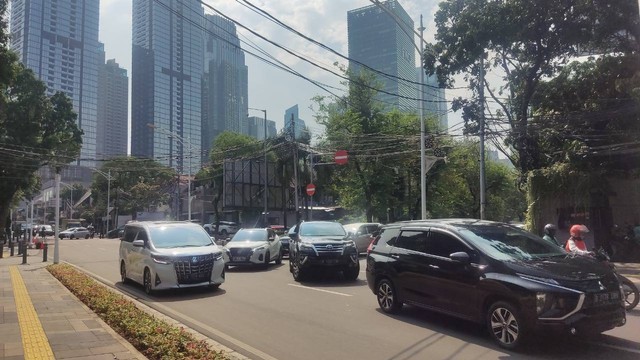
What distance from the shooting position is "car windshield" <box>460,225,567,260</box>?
22.7ft

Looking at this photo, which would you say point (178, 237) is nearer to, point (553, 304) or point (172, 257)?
point (172, 257)

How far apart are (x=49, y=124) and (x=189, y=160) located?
1312cm

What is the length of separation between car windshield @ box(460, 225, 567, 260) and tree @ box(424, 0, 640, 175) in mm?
14741

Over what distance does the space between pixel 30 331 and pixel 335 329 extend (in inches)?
185

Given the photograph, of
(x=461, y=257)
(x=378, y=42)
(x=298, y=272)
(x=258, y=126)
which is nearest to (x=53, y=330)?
(x=461, y=257)

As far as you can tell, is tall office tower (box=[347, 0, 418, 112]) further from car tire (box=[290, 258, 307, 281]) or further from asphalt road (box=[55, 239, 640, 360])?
asphalt road (box=[55, 239, 640, 360])

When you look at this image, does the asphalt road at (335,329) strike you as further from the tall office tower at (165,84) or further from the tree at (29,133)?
the tree at (29,133)

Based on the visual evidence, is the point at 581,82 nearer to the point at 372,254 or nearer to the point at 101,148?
the point at 372,254

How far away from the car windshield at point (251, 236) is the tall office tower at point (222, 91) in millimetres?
7229

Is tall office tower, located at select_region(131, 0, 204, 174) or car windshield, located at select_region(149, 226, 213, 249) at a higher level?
tall office tower, located at select_region(131, 0, 204, 174)

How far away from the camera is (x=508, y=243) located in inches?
285

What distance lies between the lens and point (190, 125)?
37406 millimetres

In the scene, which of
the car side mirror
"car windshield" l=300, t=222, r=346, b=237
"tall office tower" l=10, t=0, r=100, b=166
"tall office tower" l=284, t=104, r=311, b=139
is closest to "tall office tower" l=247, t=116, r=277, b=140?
"tall office tower" l=284, t=104, r=311, b=139

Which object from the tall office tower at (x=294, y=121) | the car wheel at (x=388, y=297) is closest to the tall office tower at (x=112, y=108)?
the tall office tower at (x=294, y=121)
